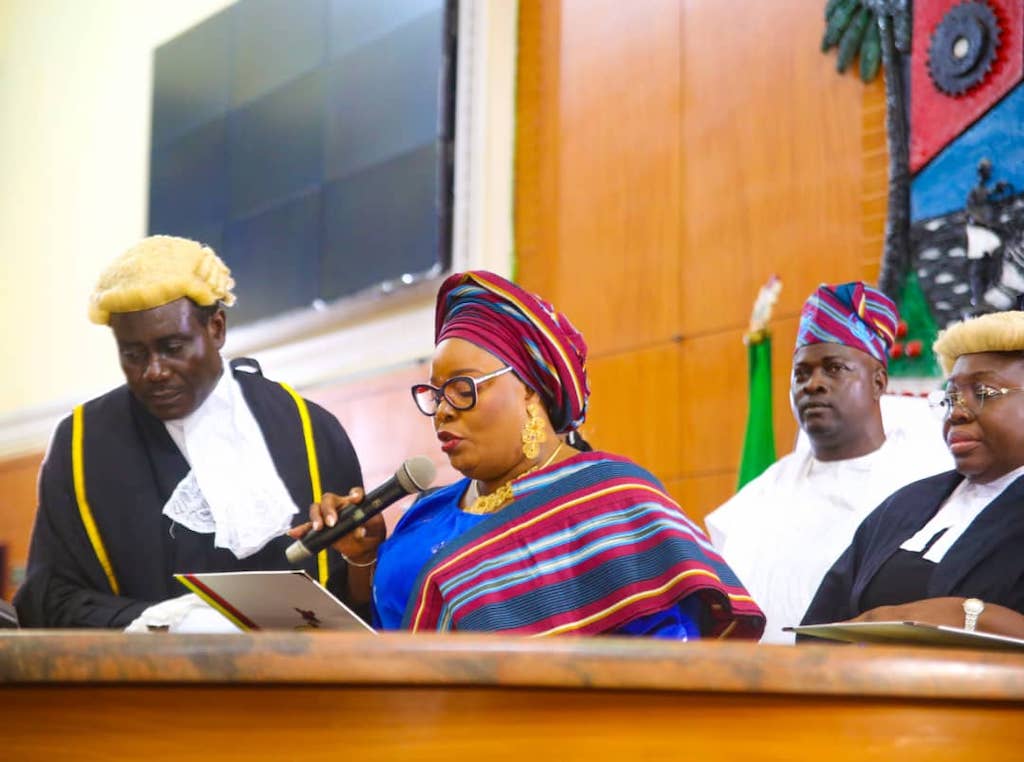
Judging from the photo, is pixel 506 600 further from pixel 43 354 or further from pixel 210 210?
pixel 43 354

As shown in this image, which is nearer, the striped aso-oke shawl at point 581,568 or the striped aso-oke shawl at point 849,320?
the striped aso-oke shawl at point 581,568

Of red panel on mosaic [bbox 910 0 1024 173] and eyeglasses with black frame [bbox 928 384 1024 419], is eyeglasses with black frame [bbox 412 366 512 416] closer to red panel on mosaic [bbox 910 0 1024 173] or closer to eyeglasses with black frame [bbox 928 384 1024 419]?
eyeglasses with black frame [bbox 928 384 1024 419]

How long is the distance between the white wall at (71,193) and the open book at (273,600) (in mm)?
5468

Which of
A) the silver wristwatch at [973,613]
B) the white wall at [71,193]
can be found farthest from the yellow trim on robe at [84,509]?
the white wall at [71,193]

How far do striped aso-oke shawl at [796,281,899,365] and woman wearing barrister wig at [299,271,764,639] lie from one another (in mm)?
1355

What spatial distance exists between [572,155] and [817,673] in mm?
5462

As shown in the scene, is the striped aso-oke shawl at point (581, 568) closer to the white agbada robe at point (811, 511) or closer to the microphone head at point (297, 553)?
the microphone head at point (297, 553)

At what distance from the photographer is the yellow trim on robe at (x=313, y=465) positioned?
2.85 m

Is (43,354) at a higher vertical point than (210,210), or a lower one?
lower

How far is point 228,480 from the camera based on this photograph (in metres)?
2.85

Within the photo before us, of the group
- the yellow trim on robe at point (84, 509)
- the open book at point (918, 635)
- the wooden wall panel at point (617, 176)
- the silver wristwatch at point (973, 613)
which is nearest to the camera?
the open book at point (918, 635)

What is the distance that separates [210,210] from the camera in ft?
27.5

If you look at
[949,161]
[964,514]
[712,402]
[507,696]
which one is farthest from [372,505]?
[712,402]

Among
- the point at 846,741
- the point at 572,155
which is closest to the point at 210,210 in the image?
the point at 572,155
